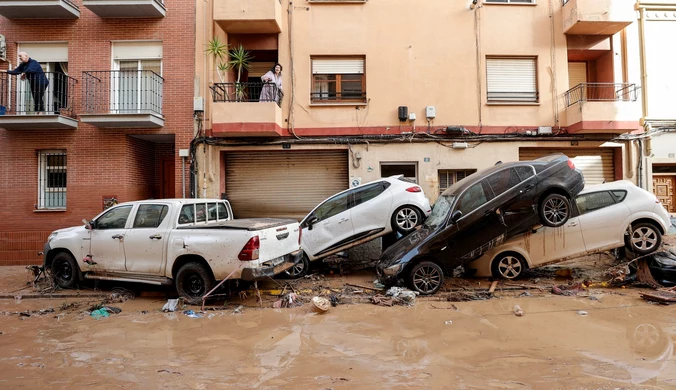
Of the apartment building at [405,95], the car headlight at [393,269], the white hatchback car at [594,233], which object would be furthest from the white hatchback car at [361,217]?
the apartment building at [405,95]

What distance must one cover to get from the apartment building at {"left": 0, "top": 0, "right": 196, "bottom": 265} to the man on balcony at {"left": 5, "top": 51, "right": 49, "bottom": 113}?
0.07 meters

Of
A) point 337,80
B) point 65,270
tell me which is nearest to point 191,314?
point 65,270

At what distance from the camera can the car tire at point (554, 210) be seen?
6.80m

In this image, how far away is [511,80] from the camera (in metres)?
11.3

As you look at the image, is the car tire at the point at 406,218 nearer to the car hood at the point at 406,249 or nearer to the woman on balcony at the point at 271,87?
the car hood at the point at 406,249

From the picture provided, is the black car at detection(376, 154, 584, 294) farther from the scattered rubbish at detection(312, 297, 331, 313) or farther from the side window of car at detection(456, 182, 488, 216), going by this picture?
the scattered rubbish at detection(312, 297, 331, 313)

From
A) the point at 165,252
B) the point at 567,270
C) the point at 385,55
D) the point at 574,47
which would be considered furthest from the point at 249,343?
the point at 574,47

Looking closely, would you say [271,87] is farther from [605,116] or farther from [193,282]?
[605,116]

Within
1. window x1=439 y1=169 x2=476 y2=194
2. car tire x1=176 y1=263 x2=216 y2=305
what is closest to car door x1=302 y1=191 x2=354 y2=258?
car tire x1=176 y1=263 x2=216 y2=305

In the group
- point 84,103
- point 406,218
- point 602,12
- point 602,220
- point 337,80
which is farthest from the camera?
point 337,80

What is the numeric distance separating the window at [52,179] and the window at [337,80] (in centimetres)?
777

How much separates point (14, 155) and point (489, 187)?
12.9 meters

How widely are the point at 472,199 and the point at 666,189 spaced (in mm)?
8678

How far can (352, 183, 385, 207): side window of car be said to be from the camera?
8320 millimetres
